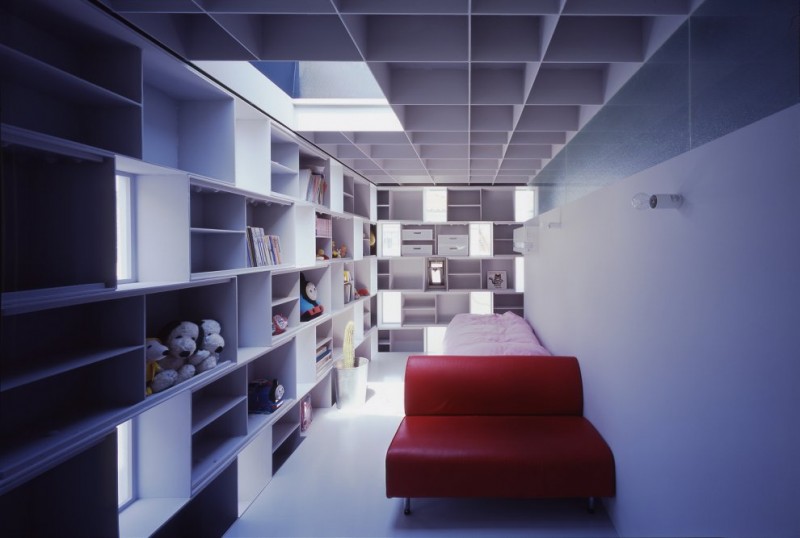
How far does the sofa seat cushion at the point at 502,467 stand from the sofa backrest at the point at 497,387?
38 centimetres

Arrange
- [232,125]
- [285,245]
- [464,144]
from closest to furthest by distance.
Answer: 1. [232,125]
2. [285,245]
3. [464,144]

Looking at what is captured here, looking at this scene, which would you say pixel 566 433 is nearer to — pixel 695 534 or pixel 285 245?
pixel 695 534

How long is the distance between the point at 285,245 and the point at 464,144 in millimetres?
1844

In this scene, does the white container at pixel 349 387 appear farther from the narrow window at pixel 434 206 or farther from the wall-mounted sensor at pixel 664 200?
the wall-mounted sensor at pixel 664 200

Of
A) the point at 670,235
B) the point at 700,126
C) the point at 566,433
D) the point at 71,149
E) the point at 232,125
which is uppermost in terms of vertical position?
the point at 232,125

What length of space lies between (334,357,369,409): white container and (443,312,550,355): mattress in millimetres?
957

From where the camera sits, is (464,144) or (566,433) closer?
(566,433)

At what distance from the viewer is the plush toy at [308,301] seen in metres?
3.71

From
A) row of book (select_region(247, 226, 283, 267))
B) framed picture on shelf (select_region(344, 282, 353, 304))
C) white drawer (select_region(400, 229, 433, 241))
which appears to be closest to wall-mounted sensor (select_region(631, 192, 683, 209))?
row of book (select_region(247, 226, 283, 267))

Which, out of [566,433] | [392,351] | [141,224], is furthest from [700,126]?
[392,351]

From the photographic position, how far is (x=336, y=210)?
430cm

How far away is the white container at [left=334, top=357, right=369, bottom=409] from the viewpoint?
13.8ft

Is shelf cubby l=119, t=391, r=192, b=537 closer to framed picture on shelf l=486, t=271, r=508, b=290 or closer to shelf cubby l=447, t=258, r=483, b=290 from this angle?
shelf cubby l=447, t=258, r=483, b=290

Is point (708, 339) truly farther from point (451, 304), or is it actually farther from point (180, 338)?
point (451, 304)
